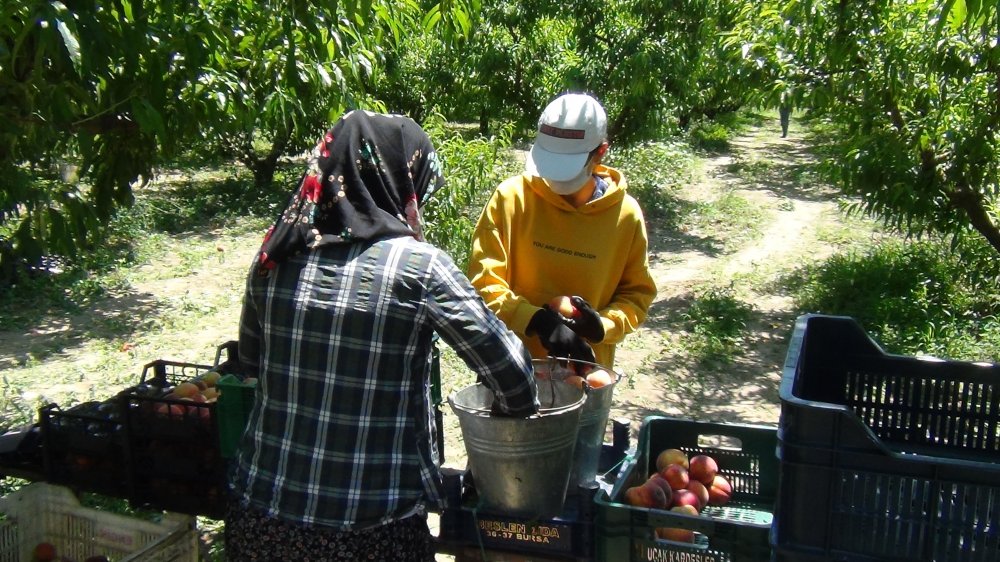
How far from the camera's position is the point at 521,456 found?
1.97 meters

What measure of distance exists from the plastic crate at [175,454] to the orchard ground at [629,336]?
1877mm

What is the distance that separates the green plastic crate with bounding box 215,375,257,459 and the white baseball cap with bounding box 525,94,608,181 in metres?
0.96

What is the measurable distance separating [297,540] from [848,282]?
6046 millimetres

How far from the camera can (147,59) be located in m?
2.78

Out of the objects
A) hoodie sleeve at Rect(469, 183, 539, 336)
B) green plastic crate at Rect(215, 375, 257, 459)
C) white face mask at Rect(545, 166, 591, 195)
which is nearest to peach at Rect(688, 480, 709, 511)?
hoodie sleeve at Rect(469, 183, 539, 336)

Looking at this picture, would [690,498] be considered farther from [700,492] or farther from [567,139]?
[567,139]

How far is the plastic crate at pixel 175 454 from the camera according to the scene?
8.47 ft

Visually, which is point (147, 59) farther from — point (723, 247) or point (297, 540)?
point (723, 247)

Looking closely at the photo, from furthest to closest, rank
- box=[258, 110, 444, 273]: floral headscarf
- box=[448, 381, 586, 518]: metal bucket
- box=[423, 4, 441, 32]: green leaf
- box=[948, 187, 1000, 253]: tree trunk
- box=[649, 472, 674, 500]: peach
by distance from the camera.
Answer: box=[948, 187, 1000, 253]: tree trunk → box=[423, 4, 441, 32]: green leaf → box=[649, 472, 674, 500]: peach → box=[448, 381, 586, 518]: metal bucket → box=[258, 110, 444, 273]: floral headscarf

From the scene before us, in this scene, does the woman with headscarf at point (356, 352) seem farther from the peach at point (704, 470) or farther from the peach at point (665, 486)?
the peach at point (704, 470)

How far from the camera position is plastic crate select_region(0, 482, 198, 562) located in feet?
8.91

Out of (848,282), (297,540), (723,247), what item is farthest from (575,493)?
(723,247)

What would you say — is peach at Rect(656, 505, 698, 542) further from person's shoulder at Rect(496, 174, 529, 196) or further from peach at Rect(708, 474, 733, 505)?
person's shoulder at Rect(496, 174, 529, 196)

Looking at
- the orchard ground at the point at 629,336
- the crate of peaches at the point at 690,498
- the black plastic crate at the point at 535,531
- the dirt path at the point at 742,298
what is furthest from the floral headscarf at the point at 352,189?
the dirt path at the point at 742,298
